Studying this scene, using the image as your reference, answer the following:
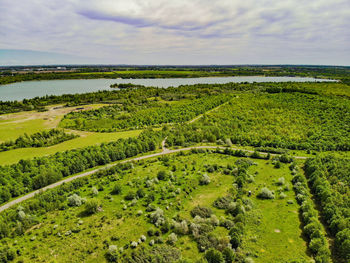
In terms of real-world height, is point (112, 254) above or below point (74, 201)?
below

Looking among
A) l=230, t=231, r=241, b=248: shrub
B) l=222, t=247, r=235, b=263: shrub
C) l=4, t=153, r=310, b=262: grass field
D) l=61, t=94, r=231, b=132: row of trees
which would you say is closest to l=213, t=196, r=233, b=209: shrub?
l=4, t=153, r=310, b=262: grass field

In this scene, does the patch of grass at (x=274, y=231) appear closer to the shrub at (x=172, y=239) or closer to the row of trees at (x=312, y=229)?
the row of trees at (x=312, y=229)

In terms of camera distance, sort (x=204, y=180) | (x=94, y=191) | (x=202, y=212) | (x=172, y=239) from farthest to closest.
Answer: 1. (x=204, y=180)
2. (x=94, y=191)
3. (x=202, y=212)
4. (x=172, y=239)

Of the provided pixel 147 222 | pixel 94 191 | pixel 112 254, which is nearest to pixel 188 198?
pixel 147 222

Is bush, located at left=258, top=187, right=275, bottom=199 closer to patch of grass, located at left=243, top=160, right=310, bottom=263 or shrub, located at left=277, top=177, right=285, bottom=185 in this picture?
patch of grass, located at left=243, top=160, right=310, bottom=263

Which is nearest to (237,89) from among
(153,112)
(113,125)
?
(153,112)

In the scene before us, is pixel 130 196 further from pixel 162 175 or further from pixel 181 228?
pixel 181 228
